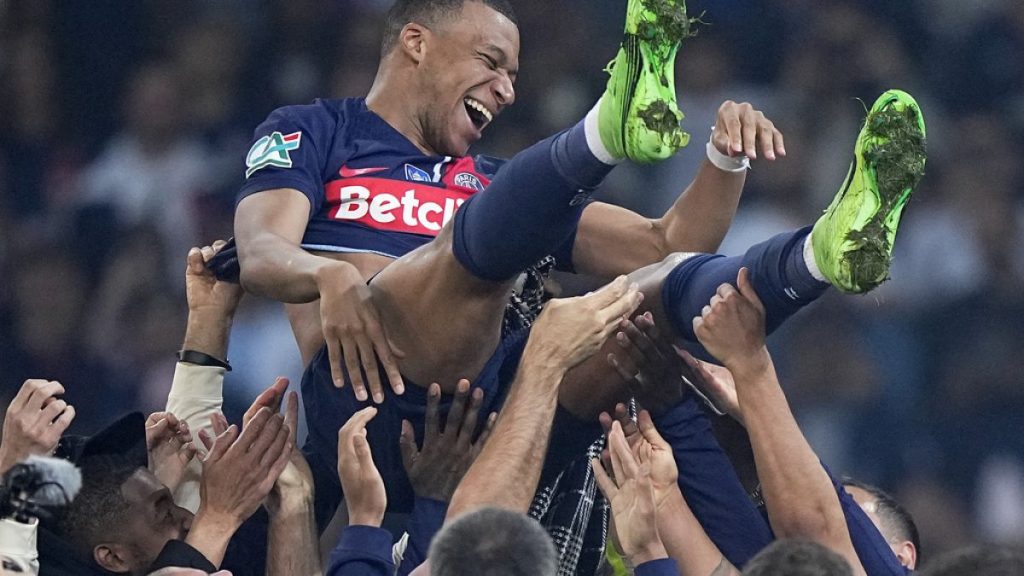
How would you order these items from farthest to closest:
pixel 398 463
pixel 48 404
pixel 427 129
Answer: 1. pixel 427 129
2. pixel 398 463
3. pixel 48 404

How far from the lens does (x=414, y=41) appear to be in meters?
3.39

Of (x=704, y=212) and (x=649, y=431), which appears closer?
(x=649, y=431)

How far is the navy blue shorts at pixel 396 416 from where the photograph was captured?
2941mm

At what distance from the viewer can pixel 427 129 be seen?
332 cm

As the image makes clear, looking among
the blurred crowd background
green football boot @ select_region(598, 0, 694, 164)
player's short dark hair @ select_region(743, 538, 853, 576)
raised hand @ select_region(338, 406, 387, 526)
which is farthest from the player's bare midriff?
the blurred crowd background

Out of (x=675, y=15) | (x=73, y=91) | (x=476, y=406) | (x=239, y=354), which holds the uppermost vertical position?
(x=675, y=15)

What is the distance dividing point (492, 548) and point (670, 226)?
1286 millimetres

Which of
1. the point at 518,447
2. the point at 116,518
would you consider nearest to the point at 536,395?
the point at 518,447

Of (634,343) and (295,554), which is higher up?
(634,343)

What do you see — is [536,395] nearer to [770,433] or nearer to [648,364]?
[648,364]

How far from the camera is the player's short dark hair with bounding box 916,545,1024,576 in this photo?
5.82 feet

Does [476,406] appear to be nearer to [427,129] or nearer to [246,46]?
[427,129]

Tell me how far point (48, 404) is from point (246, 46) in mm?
3061

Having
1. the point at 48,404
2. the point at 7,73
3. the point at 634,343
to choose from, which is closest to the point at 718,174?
the point at 634,343
